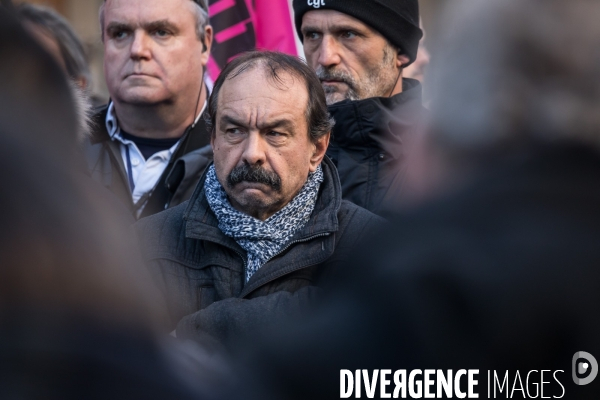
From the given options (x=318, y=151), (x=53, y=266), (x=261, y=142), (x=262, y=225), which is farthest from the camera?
(x=318, y=151)

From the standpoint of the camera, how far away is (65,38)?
4.41 m

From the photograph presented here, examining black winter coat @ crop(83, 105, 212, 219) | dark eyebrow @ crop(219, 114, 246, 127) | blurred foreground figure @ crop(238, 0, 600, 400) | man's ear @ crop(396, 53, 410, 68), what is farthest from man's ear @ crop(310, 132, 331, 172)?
blurred foreground figure @ crop(238, 0, 600, 400)

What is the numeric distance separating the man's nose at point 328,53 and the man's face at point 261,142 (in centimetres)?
79

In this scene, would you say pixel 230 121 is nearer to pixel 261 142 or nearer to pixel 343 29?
pixel 261 142

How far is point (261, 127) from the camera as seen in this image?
282 cm

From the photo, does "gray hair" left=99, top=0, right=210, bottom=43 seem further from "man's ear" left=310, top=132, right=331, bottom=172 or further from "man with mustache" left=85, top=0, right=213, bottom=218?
"man's ear" left=310, top=132, right=331, bottom=172

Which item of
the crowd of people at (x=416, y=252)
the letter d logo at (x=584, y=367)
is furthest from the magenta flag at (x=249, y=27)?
the letter d logo at (x=584, y=367)

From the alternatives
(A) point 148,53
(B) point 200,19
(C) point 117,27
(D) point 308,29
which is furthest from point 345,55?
(C) point 117,27

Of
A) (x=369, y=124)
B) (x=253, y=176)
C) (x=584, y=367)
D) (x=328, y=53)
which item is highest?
(x=328, y=53)

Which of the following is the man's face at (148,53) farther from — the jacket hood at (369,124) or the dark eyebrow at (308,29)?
the jacket hood at (369,124)

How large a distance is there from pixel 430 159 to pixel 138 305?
46 cm

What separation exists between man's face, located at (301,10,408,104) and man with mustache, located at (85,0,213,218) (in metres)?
0.54

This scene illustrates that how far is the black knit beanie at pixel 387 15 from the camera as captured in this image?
3648 mm

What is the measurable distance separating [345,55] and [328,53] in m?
0.09
